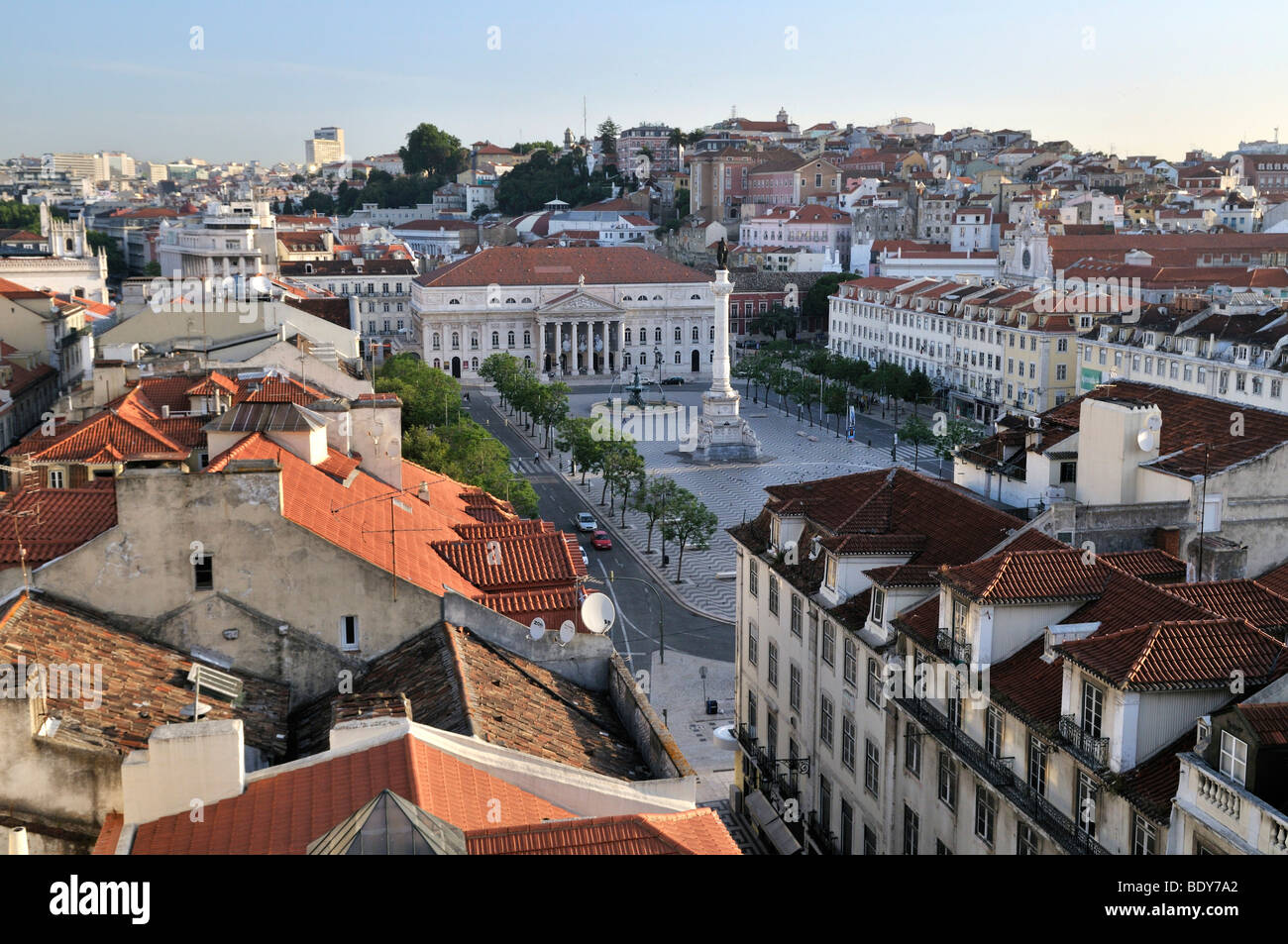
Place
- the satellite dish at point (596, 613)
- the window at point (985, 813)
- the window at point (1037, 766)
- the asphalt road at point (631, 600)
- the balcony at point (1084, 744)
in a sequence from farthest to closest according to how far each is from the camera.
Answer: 1. the asphalt road at point (631, 600)
2. the window at point (985, 813)
3. the satellite dish at point (596, 613)
4. the window at point (1037, 766)
5. the balcony at point (1084, 744)

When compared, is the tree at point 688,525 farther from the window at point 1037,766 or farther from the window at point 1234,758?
the window at point 1234,758

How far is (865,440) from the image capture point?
3782 inches

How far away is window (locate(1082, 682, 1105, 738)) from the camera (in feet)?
65.7

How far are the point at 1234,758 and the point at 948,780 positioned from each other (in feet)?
26.1

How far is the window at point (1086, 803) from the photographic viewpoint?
19844 millimetres

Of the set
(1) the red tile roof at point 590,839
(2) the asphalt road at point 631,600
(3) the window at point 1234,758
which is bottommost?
(2) the asphalt road at point 631,600

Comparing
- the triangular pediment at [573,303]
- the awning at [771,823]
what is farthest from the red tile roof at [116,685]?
the triangular pediment at [573,303]

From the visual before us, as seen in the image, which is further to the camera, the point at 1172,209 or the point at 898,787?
the point at 1172,209

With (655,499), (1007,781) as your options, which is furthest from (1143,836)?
(655,499)

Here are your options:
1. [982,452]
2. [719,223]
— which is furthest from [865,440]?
[719,223]

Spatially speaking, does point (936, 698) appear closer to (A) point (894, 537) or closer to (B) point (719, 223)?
(A) point (894, 537)

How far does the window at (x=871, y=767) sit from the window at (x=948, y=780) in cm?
281

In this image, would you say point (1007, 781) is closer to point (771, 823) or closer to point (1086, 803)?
point (1086, 803)
